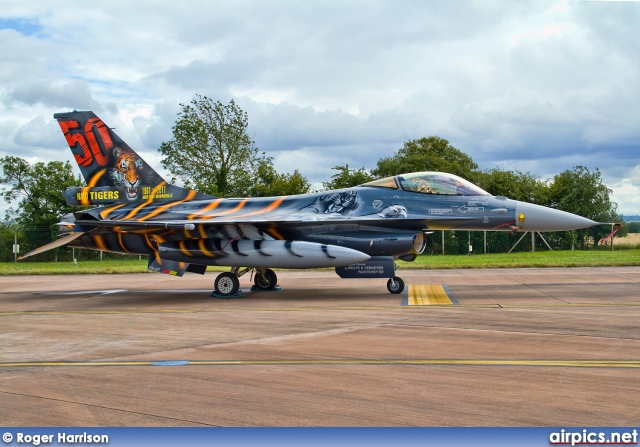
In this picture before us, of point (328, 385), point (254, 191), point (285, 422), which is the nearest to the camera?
point (285, 422)

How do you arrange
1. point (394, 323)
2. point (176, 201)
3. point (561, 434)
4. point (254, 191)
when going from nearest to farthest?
point (561, 434), point (394, 323), point (176, 201), point (254, 191)

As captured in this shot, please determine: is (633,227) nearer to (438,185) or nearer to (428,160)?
(428,160)

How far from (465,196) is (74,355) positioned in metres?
10.2

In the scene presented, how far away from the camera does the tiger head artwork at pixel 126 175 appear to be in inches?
716

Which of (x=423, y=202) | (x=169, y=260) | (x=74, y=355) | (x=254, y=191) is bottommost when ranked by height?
(x=74, y=355)

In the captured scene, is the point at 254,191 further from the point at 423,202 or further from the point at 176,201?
the point at 423,202

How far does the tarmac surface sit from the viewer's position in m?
5.35

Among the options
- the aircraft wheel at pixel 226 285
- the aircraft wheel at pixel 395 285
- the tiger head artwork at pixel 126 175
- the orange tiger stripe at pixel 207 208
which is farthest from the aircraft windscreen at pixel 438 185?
the tiger head artwork at pixel 126 175

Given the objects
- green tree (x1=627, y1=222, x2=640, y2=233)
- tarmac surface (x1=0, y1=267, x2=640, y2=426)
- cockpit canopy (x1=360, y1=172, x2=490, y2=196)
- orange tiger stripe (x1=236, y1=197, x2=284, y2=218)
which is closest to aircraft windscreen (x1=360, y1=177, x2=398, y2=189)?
cockpit canopy (x1=360, y1=172, x2=490, y2=196)

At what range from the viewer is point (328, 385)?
20.7 feet

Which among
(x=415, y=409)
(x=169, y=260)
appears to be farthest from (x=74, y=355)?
(x=169, y=260)

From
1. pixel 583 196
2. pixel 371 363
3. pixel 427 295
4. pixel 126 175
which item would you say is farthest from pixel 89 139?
pixel 583 196

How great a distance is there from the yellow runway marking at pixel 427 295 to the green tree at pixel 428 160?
3887 centimetres

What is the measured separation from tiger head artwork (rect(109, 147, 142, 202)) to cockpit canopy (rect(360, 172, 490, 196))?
24.2 feet
